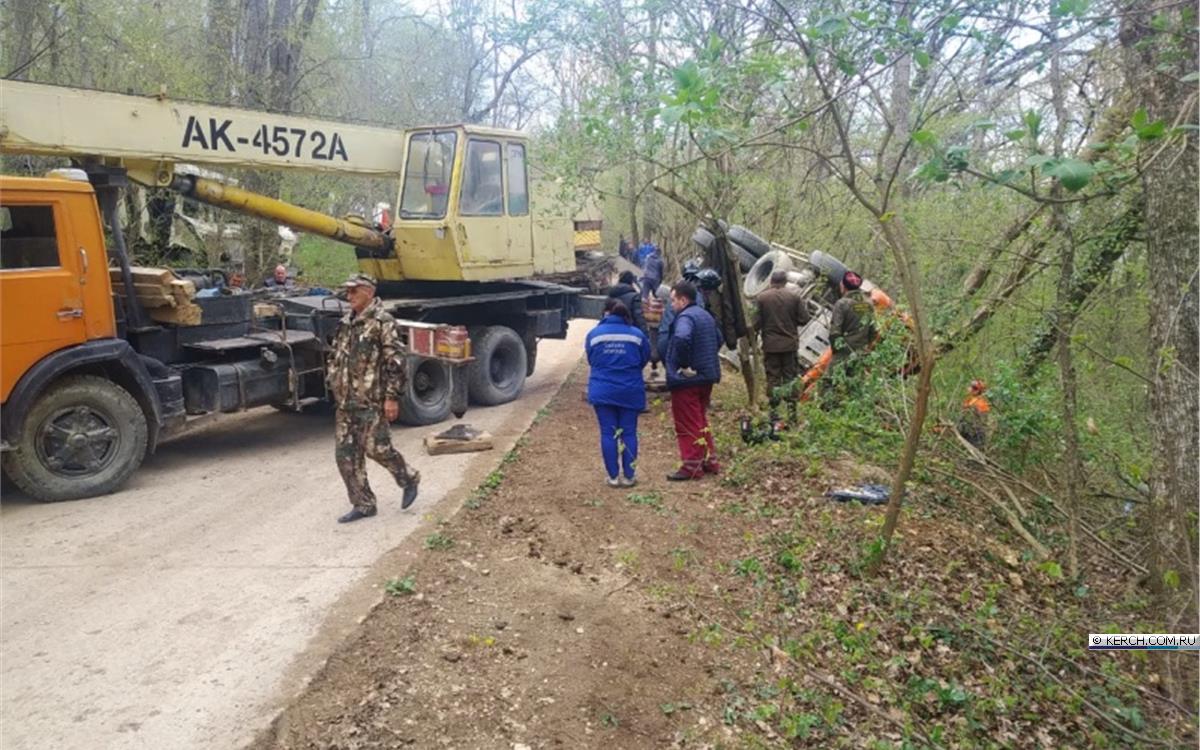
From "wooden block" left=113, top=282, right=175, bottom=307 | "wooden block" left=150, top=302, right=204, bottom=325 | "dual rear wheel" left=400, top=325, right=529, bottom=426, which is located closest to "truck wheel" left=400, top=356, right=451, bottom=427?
"dual rear wheel" left=400, top=325, right=529, bottom=426

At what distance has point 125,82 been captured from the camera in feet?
41.6

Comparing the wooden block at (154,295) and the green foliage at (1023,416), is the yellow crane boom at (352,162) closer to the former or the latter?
the wooden block at (154,295)

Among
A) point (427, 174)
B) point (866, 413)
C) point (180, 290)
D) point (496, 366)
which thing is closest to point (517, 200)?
point (427, 174)

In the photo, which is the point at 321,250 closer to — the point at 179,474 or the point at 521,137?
the point at 521,137

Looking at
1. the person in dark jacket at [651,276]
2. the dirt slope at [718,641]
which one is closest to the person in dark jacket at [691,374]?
the dirt slope at [718,641]

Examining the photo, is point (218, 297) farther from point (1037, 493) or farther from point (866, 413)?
point (1037, 493)

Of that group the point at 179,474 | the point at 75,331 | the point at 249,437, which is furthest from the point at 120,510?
the point at 249,437

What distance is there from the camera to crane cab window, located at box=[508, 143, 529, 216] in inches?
388

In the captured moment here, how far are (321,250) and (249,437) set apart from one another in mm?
10585

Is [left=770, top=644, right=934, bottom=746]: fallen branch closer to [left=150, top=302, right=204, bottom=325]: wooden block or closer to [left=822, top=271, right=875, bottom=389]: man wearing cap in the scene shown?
[left=822, top=271, right=875, bottom=389]: man wearing cap

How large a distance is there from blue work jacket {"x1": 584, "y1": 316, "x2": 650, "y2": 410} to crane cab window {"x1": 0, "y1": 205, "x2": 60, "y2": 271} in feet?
14.0

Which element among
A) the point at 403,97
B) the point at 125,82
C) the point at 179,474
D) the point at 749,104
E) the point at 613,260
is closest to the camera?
the point at 749,104

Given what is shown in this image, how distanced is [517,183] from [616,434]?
4458 millimetres

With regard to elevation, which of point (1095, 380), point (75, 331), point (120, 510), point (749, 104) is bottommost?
point (120, 510)
